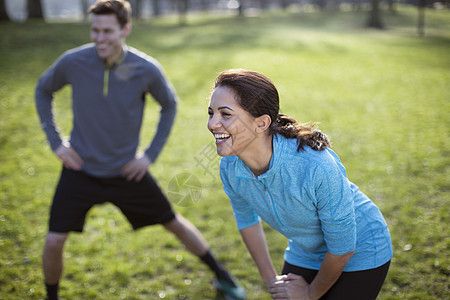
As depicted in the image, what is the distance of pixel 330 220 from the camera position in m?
1.92

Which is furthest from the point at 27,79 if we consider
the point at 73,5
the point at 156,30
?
the point at 73,5

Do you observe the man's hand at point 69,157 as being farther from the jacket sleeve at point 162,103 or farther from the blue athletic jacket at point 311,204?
the blue athletic jacket at point 311,204

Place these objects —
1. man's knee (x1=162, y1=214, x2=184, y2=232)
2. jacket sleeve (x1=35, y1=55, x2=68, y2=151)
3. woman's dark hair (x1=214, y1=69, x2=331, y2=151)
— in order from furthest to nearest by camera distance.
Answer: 1. man's knee (x1=162, y1=214, x2=184, y2=232)
2. jacket sleeve (x1=35, y1=55, x2=68, y2=151)
3. woman's dark hair (x1=214, y1=69, x2=331, y2=151)

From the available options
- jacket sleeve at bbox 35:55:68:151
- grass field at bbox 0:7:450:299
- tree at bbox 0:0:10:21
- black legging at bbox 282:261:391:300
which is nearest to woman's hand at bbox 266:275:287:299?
black legging at bbox 282:261:391:300

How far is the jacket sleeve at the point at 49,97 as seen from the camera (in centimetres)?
323

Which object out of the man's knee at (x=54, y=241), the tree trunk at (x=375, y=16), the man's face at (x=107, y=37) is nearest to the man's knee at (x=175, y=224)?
the man's knee at (x=54, y=241)

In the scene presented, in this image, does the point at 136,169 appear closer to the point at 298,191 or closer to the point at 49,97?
the point at 49,97

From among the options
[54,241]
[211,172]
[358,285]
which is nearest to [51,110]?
[54,241]

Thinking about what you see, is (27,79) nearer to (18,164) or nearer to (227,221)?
(18,164)

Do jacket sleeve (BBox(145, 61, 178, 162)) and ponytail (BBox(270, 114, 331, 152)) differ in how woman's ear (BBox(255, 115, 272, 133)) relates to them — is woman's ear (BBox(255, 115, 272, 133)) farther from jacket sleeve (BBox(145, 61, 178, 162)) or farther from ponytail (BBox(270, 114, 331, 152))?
jacket sleeve (BBox(145, 61, 178, 162))

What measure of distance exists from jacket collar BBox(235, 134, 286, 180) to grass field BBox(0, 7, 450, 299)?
0.31m

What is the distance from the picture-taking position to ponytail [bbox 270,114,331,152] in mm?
1997

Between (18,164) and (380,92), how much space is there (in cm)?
1081

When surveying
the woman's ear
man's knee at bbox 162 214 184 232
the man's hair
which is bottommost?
man's knee at bbox 162 214 184 232
